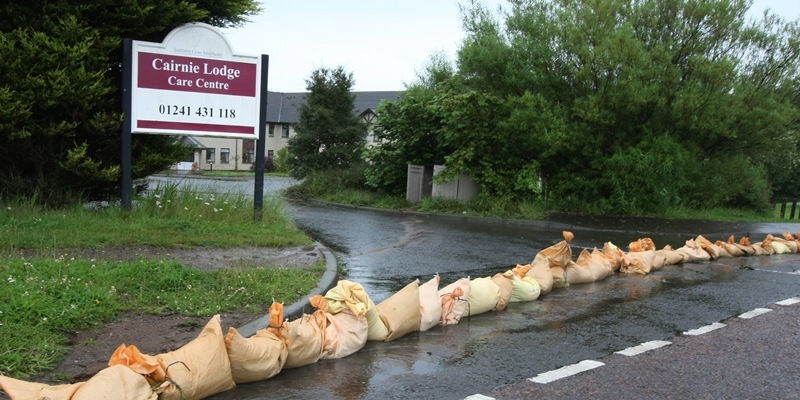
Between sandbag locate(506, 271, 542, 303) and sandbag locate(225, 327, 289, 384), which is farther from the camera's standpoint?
sandbag locate(506, 271, 542, 303)

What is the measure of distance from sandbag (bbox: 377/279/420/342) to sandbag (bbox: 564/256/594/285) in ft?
10.2

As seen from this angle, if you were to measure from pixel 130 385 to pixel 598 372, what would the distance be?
3324 millimetres

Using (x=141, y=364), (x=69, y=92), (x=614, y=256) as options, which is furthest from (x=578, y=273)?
(x=69, y=92)

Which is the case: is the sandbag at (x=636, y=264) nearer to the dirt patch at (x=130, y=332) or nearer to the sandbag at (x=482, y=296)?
the sandbag at (x=482, y=296)

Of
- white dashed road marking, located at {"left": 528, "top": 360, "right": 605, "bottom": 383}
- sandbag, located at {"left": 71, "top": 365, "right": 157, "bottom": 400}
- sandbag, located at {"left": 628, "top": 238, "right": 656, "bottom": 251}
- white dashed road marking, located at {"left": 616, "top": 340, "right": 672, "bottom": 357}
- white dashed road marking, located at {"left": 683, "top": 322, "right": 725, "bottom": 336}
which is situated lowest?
white dashed road marking, located at {"left": 528, "top": 360, "right": 605, "bottom": 383}

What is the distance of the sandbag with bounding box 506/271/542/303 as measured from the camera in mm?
7461

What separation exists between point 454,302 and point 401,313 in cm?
82

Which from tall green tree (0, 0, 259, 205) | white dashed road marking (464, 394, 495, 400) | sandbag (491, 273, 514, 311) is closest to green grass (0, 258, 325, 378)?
sandbag (491, 273, 514, 311)

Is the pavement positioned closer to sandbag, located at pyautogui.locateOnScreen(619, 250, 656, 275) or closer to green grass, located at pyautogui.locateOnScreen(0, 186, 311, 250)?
sandbag, located at pyautogui.locateOnScreen(619, 250, 656, 275)

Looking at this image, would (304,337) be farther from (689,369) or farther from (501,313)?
(689,369)

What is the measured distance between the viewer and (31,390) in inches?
141

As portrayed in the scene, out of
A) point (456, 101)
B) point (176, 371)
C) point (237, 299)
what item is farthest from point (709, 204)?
point (176, 371)

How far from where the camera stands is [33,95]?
9258 millimetres

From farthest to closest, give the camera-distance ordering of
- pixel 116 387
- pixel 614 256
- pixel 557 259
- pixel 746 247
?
pixel 746 247
pixel 614 256
pixel 557 259
pixel 116 387
